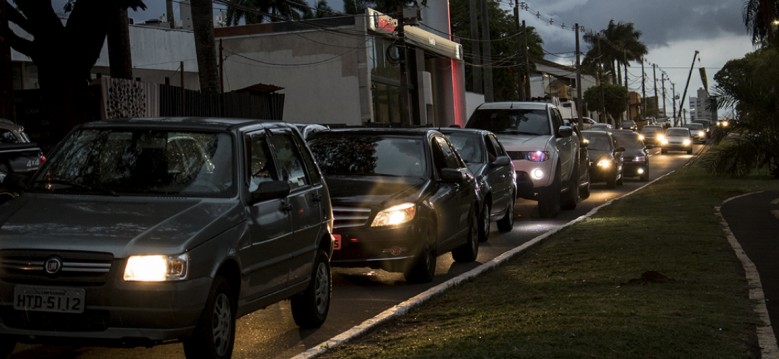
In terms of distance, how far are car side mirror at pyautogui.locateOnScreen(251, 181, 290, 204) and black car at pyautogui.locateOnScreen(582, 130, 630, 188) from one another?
24997mm

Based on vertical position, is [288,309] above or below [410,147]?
below

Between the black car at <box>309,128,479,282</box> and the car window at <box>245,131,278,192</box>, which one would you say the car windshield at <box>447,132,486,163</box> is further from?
the car window at <box>245,131,278,192</box>

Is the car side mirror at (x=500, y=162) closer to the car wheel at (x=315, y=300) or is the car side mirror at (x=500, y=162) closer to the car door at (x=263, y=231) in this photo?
the car wheel at (x=315, y=300)

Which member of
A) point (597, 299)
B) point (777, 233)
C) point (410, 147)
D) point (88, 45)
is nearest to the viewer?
point (597, 299)

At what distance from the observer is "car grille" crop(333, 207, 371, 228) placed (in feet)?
39.9

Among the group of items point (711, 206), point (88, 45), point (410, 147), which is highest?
point (88, 45)

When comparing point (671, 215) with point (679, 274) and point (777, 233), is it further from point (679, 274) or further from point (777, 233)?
point (679, 274)

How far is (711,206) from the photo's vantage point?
22.8 m

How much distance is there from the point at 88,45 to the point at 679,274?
35.7 ft

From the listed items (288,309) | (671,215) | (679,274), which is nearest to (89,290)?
(288,309)

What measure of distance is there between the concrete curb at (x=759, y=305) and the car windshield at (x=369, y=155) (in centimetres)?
357

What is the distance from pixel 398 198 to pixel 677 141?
54.6m

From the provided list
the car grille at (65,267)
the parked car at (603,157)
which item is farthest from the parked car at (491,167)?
the parked car at (603,157)

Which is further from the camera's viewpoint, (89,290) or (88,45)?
(88,45)
